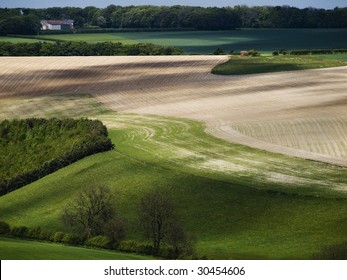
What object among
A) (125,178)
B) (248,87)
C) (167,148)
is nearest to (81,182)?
(125,178)

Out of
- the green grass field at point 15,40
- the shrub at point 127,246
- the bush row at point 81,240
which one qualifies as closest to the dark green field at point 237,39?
the green grass field at point 15,40

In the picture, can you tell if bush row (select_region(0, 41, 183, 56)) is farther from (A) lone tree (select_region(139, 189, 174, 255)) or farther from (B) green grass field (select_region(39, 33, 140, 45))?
(A) lone tree (select_region(139, 189, 174, 255))

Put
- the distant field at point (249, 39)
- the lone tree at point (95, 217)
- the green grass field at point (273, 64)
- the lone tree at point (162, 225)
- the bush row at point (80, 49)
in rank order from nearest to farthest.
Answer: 1. the lone tree at point (162, 225)
2. the lone tree at point (95, 217)
3. the green grass field at point (273, 64)
4. the bush row at point (80, 49)
5. the distant field at point (249, 39)

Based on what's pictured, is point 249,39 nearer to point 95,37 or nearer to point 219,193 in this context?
point 95,37

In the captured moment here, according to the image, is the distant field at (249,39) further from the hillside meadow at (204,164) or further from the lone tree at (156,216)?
the lone tree at (156,216)

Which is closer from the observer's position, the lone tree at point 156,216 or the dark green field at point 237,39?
the lone tree at point 156,216

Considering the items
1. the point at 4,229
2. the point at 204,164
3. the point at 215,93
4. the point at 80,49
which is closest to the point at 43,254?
the point at 4,229

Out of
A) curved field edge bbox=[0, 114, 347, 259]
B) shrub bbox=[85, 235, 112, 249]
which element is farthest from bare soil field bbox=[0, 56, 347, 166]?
shrub bbox=[85, 235, 112, 249]

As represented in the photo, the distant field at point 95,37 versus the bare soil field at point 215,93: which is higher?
the bare soil field at point 215,93

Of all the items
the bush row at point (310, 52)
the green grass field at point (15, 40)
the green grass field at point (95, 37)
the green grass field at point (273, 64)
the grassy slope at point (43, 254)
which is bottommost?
the green grass field at point (95, 37)
